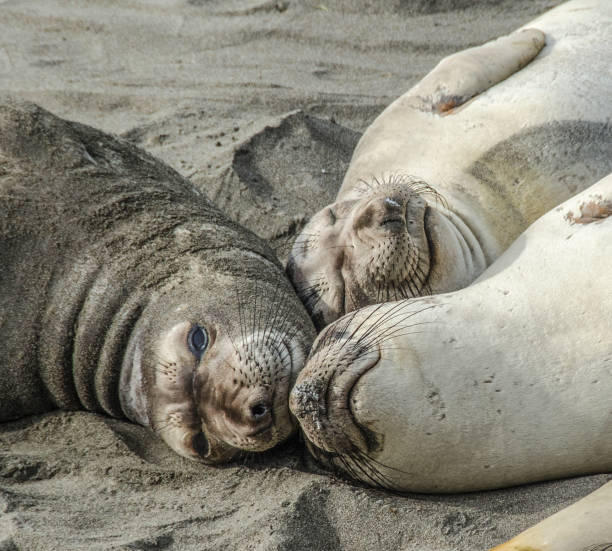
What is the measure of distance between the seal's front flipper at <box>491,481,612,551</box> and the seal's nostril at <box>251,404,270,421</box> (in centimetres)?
92

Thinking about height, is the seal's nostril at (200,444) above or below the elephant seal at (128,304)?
below

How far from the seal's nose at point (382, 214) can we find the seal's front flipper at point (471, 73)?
996mm

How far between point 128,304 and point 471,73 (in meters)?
2.00

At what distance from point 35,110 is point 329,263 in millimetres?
1421

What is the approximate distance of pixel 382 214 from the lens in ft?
12.0

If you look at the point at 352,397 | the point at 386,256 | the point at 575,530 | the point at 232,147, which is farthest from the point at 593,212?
the point at 232,147

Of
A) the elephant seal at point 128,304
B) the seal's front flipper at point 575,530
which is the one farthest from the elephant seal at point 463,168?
the seal's front flipper at point 575,530

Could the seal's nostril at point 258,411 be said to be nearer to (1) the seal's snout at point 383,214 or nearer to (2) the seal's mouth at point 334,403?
(2) the seal's mouth at point 334,403

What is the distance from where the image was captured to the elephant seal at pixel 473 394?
286cm

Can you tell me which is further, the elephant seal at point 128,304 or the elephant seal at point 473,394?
the elephant seal at point 128,304

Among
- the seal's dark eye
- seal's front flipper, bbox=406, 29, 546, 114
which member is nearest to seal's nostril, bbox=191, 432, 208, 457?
the seal's dark eye

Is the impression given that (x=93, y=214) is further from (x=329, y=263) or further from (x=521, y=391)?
(x=521, y=391)

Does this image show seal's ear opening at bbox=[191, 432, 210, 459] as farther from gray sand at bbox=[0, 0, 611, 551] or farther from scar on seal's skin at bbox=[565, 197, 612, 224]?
scar on seal's skin at bbox=[565, 197, 612, 224]

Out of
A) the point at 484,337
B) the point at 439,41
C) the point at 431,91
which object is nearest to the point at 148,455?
the point at 484,337
